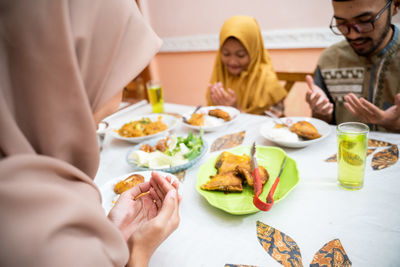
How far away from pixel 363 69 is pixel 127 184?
181 centimetres

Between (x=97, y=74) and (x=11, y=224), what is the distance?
38 centimetres

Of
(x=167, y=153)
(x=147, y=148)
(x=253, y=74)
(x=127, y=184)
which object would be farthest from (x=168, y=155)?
(x=253, y=74)

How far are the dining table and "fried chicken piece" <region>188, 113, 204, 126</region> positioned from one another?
0.57m

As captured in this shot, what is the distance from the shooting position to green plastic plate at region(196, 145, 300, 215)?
34.7 inches

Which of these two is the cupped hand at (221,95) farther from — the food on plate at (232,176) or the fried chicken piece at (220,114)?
the food on plate at (232,176)

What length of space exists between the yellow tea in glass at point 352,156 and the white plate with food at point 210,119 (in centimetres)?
75

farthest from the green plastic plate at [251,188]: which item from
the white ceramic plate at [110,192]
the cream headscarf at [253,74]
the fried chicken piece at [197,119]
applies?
the cream headscarf at [253,74]

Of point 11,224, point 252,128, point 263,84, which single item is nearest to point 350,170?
point 252,128

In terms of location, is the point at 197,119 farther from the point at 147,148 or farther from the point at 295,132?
the point at 295,132

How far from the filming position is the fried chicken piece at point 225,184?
954 mm

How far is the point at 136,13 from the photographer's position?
72 centimetres

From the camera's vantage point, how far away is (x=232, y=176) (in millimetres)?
997

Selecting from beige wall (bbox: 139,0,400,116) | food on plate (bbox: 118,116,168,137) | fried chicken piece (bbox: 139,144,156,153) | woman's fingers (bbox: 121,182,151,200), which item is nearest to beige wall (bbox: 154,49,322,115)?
beige wall (bbox: 139,0,400,116)

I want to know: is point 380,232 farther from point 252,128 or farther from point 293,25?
point 293,25
